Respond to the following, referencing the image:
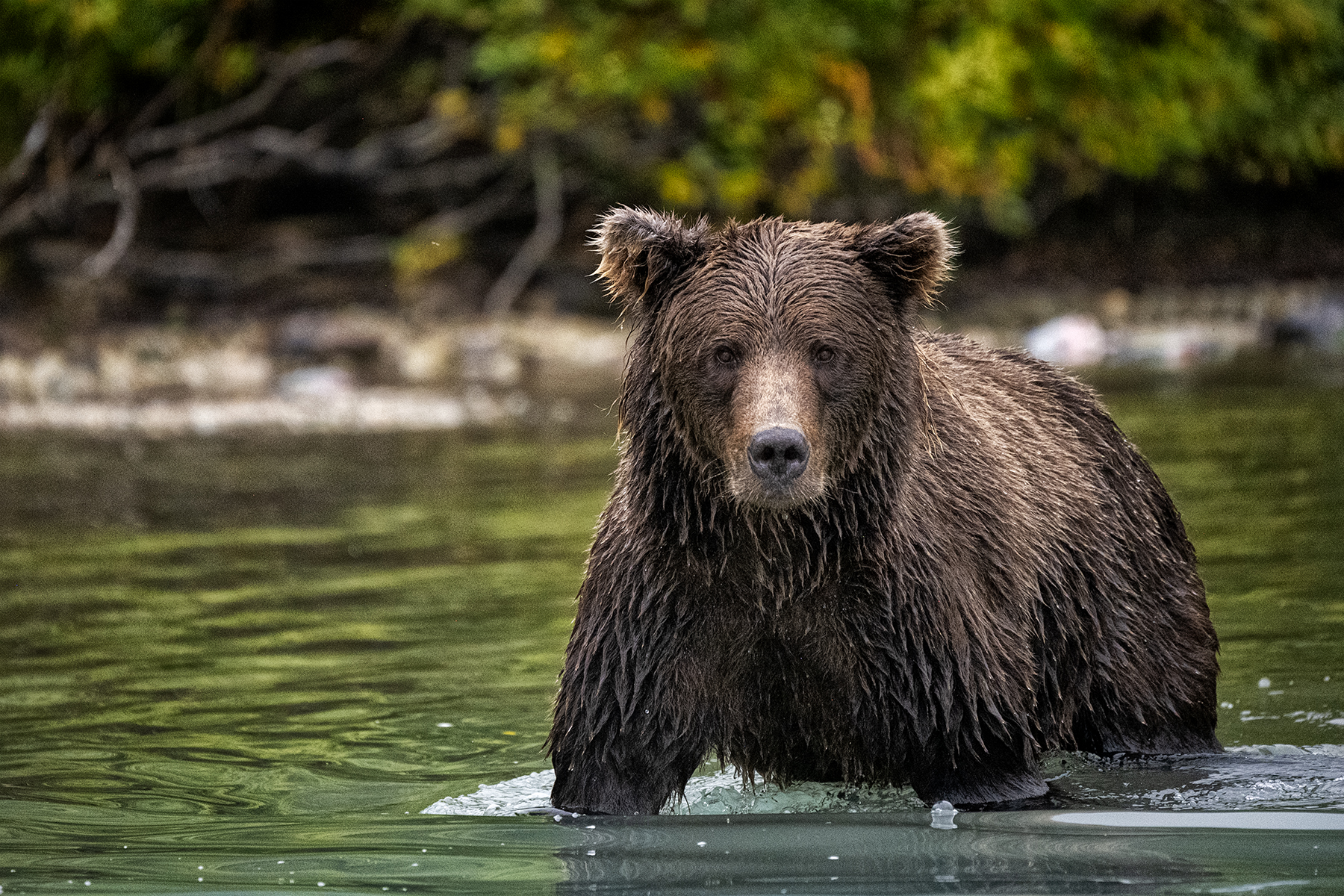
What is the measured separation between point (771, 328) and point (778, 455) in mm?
479

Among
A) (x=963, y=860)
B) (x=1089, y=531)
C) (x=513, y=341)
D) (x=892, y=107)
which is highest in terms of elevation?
(x=892, y=107)

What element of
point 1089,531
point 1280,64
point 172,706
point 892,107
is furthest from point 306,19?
point 1089,531

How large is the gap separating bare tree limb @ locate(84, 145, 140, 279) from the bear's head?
51.7 ft

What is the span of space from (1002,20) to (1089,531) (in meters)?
17.5

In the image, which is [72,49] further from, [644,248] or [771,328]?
[771,328]

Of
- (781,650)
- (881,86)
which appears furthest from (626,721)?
(881,86)

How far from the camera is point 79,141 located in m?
21.2

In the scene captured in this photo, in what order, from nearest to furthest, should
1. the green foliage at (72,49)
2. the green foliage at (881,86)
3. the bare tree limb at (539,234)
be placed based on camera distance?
the green foliage at (72,49), the green foliage at (881,86), the bare tree limb at (539,234)

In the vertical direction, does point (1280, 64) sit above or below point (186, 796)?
above

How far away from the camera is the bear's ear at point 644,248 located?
17.4ft

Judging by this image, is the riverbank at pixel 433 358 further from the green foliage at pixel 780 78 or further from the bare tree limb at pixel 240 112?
the bare tree limb at pixel 240 112

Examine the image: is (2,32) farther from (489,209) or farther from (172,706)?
(172,706)

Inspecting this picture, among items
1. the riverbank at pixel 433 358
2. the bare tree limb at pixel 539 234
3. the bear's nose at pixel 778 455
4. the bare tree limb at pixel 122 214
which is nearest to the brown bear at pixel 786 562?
the bear's nose at pixel 778 455

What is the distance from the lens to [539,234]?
2238cm
